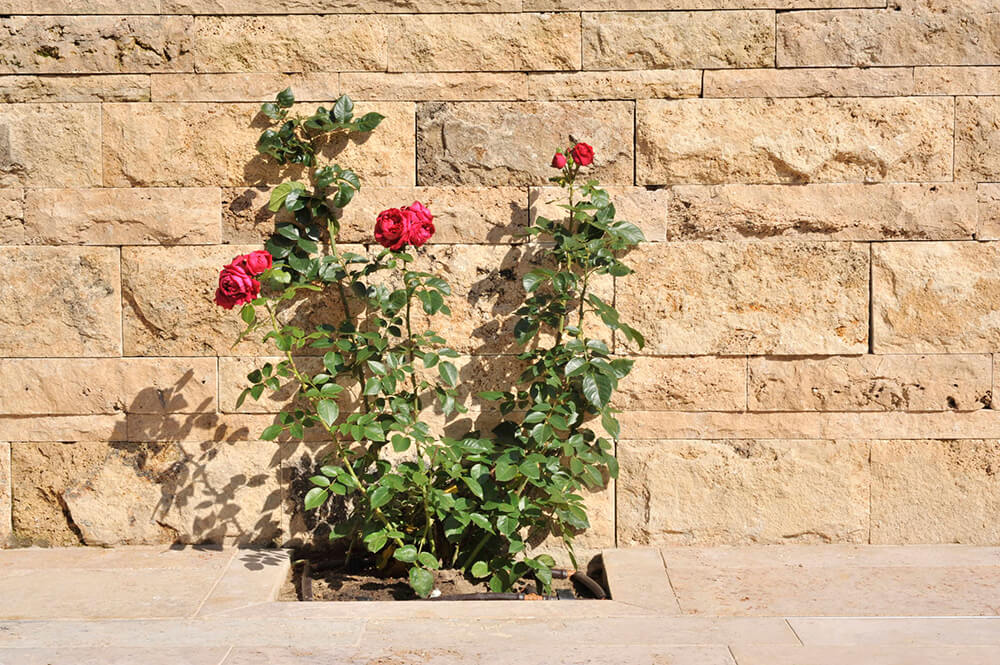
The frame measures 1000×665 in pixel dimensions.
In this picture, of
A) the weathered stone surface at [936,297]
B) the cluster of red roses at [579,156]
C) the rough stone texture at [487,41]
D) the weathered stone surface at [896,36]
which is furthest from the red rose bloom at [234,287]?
the weathered stone surface at [936,297]

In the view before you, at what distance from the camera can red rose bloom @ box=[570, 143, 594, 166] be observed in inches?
132

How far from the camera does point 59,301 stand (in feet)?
11.6

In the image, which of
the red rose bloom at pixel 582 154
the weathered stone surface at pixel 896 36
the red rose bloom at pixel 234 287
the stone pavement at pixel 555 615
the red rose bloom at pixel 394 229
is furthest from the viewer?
the weathered stone surface at pixel 896 36

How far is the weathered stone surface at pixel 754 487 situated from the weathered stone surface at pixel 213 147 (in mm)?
1497

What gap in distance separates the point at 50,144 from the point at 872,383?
3.36 m

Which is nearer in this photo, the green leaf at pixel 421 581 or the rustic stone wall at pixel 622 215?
the green leaf at pixel 421 581

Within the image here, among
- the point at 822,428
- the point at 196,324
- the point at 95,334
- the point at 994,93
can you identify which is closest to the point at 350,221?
the point at 196,324

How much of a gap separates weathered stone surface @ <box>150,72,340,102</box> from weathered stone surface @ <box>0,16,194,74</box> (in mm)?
54

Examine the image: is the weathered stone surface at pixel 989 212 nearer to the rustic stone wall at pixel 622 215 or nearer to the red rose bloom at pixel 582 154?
the rustic stone wall at pixel 622 215

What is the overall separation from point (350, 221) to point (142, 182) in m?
0.83

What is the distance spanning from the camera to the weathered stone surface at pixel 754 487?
140 inches

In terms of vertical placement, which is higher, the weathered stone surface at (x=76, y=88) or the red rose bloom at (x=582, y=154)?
the weathered stone surface at (x=76, y=88)

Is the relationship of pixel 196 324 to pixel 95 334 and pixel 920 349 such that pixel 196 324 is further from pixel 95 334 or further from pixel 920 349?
pixel 920 349

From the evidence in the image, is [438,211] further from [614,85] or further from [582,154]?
[614,85]
